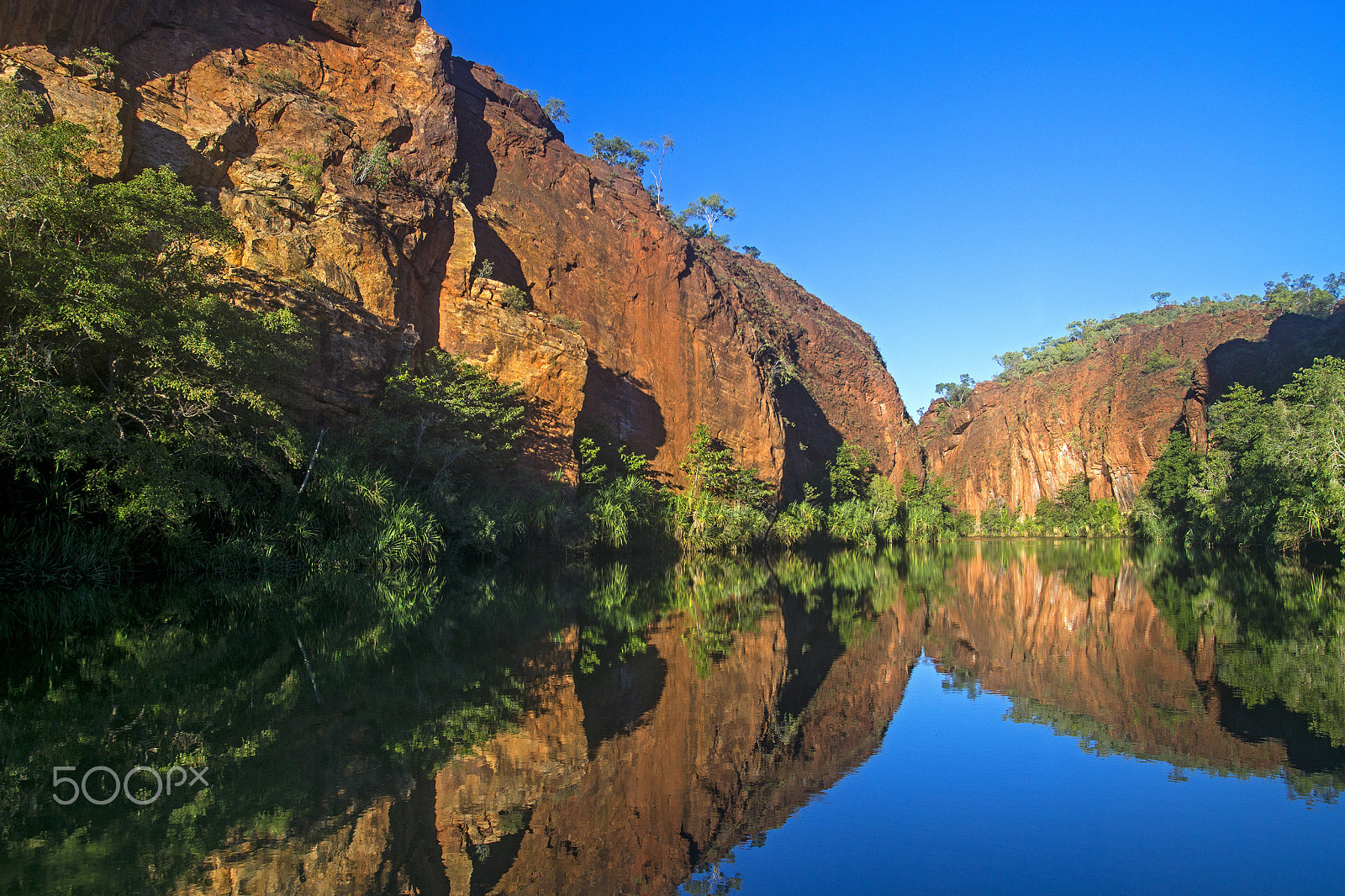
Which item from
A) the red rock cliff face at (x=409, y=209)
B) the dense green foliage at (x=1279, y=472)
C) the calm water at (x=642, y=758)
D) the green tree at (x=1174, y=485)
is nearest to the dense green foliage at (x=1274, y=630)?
the calm water at (x=642, y=758)

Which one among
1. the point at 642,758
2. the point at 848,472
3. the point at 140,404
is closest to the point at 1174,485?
the point at 848,472

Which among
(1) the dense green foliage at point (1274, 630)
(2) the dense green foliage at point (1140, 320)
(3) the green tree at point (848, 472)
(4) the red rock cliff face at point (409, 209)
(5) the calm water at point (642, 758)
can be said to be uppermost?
(2) the dense green foliage at point (1140, 320)

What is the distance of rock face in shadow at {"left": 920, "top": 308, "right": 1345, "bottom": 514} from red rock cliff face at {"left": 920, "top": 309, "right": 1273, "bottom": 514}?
0.27 feet

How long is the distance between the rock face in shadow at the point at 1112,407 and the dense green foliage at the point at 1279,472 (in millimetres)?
7794

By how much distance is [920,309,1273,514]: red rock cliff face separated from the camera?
168ft

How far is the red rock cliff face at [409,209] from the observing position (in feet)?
64.9

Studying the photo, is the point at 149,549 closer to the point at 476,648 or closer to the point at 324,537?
the point at 324,537

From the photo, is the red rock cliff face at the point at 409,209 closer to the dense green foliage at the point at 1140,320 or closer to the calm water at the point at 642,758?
the calm water at the point at 642,758

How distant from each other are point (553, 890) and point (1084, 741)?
14.1 ft

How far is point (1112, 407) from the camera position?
56.5 m

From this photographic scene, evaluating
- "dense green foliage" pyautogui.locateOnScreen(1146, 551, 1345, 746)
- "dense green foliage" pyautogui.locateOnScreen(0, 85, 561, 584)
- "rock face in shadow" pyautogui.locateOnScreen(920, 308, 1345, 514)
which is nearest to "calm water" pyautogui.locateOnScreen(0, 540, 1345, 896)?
"dense green foliage" pyautogui.locateOnScreen(1146, 551, 1345, 746)

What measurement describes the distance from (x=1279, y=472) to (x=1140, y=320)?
6697 centimetres

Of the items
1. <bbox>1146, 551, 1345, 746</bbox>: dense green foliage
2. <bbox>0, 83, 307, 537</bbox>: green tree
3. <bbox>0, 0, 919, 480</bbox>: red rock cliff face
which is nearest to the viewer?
<bbox>1146, 551, 1345, 746</bbox>: dense green foliage

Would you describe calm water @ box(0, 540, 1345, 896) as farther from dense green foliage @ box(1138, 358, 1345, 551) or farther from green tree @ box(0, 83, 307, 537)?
dense green foliage @ box(1138, 358, 1345, 551)
